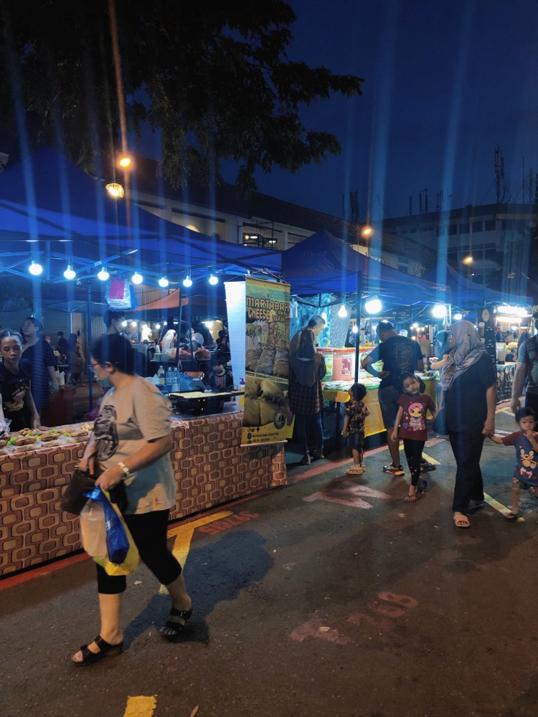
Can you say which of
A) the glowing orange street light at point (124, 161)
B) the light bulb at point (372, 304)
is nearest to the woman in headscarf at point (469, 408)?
the glowing orange street light at point (124, 161)

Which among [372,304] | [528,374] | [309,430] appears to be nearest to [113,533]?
[309,430]

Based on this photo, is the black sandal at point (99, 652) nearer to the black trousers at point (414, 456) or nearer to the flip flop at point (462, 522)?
the flip flop at point (462, 522)

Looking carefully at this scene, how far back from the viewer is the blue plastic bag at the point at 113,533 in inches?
107

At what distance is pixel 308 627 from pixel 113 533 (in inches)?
56.8

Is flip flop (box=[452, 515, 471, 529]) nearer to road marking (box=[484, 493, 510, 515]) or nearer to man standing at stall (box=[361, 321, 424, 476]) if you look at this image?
road marking (box=[484, 493, 510, 515])

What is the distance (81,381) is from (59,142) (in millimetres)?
5943

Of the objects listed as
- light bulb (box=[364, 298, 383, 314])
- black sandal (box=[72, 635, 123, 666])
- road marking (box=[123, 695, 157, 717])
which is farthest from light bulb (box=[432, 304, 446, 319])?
road marking (box=[123, 695, 157, 717])

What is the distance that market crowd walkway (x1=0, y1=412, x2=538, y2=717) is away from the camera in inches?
102

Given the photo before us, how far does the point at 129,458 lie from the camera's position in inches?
109

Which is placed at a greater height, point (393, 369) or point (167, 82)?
point (167, 82)

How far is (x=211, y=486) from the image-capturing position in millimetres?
5352

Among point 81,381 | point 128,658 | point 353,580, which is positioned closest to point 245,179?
point 81,381

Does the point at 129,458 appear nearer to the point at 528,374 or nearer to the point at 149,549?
the point at 149,549

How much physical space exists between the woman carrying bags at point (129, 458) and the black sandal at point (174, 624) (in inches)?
10.8
